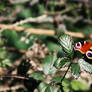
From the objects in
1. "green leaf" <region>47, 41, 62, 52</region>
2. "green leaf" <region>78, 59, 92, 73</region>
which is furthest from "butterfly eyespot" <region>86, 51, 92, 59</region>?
"green leaf" <region>47, 41, 62, 52</region>

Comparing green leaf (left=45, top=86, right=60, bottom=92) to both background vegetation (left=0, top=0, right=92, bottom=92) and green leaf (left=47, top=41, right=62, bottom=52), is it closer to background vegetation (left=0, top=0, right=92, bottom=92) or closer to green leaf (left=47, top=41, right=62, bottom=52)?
background vegetation (left=0, top=0, right=92, bottom=92)

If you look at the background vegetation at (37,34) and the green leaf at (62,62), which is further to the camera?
the background vegetation at (37,34)

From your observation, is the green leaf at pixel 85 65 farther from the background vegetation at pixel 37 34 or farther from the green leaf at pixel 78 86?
the green leaf at pixel 78 86

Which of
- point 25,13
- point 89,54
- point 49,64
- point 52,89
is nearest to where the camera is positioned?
point 89,54

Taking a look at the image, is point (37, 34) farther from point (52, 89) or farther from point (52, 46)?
point (52, 89)

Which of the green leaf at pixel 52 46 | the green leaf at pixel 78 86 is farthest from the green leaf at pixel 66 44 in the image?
the green leaf at pixel 52 46

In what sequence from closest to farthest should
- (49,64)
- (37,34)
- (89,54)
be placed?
1. (89,54)
2. (49,64)
3. (37,34)

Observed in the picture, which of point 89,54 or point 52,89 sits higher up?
point 89,54

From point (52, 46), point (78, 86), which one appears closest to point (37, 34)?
point (52, 46)
